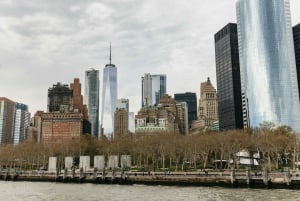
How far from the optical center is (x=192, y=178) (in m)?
92.9

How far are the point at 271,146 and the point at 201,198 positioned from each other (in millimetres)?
55501

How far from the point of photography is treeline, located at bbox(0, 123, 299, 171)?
119 m

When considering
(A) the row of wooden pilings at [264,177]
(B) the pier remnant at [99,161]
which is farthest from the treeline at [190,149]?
(B) the pier remnant at [99,161]

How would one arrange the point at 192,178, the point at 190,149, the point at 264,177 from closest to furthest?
the point at 264,177, the point at 192,178, the point at 190,149

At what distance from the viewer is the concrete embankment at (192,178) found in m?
81.7

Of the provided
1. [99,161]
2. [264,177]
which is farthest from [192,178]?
[99,161]

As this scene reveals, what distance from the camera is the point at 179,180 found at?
94.8 metres

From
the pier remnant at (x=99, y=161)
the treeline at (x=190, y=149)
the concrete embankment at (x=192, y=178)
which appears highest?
the treeline at (x=190, y=149)

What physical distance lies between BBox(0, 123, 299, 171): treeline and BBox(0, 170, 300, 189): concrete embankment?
5896 millimetres

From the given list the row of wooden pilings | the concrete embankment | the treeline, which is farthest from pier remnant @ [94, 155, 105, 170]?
the row of wooden pilings

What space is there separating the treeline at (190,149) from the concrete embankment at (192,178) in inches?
232

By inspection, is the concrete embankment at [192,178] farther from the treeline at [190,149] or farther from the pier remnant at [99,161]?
the pier remnant at [99,161]

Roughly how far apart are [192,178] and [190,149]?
33.7 meters

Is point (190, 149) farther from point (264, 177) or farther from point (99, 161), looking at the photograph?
point (264, 177)
